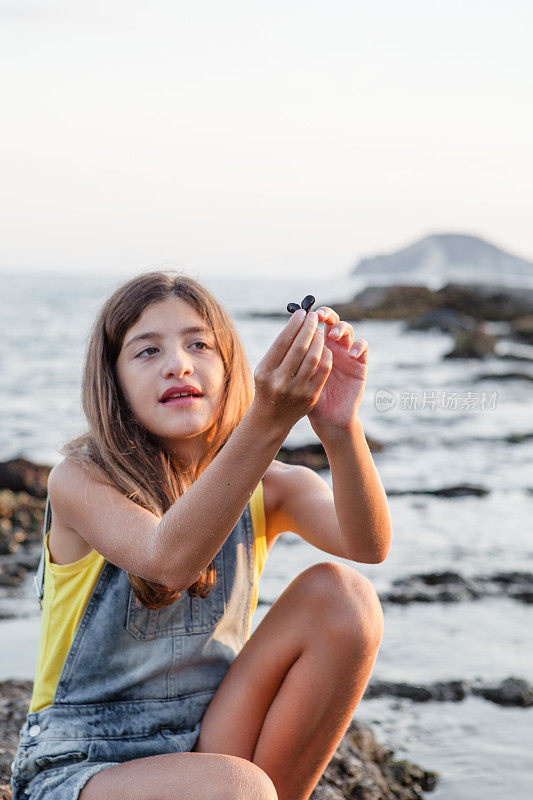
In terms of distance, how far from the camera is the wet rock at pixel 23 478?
6391 mm

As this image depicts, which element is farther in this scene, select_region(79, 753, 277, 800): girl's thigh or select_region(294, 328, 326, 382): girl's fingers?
select_region(79, 753, 277, 800): girl's thigh

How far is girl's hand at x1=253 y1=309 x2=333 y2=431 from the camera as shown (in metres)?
1.77

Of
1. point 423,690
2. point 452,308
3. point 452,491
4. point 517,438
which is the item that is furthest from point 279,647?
point 452,308

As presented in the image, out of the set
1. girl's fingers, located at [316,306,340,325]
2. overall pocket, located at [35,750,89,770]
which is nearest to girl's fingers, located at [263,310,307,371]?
girl's fingers, located at [316,306,340,325]

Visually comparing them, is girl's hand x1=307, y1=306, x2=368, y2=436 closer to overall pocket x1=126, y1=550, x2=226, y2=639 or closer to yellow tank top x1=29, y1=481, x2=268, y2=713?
overall pocket x1=126, y1=550, x2=226, y2=639

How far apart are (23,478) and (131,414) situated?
14.0 ft

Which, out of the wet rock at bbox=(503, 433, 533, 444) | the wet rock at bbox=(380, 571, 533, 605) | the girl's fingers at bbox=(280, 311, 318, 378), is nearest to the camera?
the girl's fingers at bbox=(280, 311, 318, 378)

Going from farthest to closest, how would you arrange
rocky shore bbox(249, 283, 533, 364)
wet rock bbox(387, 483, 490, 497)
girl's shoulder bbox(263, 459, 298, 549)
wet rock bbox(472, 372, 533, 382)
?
rocky shore bbox(249, 283, 533, 364), wet rock bbox(472, 372, 533, 382), wet rock bbox(387, 483, 490, 497), girl's shoulder bbox(263, 459, 298, 549)

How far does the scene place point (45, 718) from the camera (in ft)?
7.28

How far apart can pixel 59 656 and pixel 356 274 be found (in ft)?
531

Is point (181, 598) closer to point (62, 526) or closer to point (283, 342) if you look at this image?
point (62, 526)

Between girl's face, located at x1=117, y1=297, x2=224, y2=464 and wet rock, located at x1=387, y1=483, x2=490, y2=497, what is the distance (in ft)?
15.6

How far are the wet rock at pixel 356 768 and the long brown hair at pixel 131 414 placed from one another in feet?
2.63

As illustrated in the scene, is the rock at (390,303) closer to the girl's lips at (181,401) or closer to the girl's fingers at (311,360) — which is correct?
the girl's lips at (181,401)
